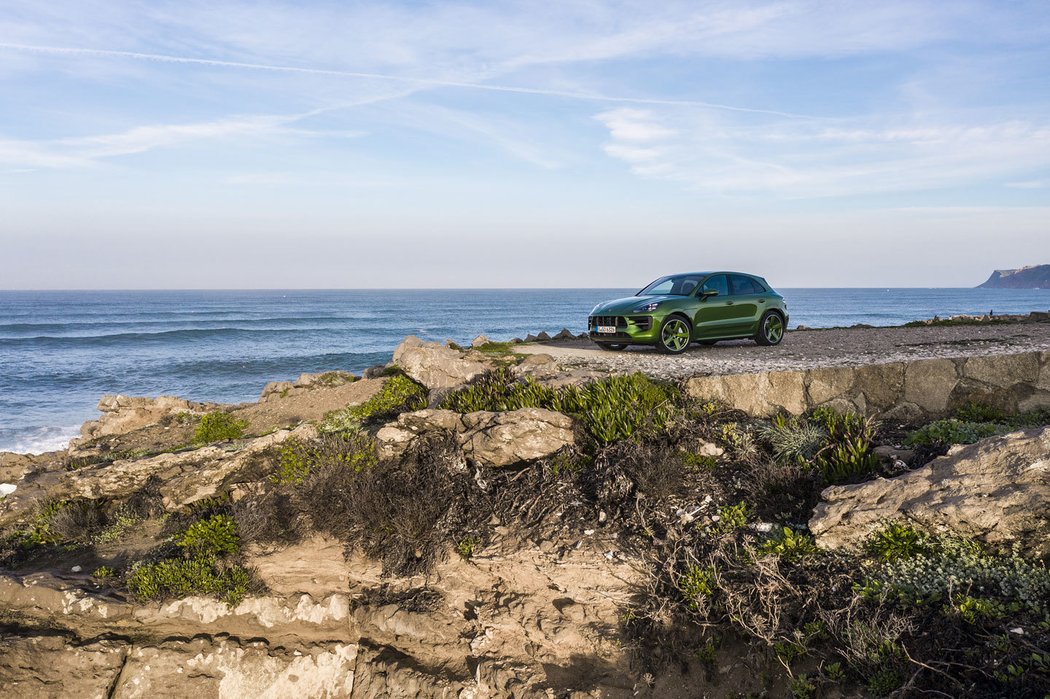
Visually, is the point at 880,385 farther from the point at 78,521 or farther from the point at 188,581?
the point at 78,521

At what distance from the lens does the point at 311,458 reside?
29.0 ft

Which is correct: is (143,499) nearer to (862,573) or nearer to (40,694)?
(40,694)

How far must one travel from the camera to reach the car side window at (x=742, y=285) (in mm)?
13500

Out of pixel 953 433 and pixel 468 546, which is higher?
pixel 953 433

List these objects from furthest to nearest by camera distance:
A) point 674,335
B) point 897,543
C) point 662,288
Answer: point 662,288 < point 674,335 < point 897,543

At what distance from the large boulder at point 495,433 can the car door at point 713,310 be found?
17.9ft

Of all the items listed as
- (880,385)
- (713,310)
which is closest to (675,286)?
(713,310)

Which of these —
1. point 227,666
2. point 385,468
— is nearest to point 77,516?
point 227,666

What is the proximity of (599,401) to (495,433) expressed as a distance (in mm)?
1553

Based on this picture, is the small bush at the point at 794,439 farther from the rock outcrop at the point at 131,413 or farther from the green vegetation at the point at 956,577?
the rock outcrop at the point at 131,413

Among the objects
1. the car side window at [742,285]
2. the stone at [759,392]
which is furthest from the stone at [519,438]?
the car side window at [742,285]

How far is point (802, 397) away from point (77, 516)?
1034 cm

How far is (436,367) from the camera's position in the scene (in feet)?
37.5

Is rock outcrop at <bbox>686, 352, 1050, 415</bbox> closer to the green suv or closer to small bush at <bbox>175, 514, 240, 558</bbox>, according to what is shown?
the green suv
